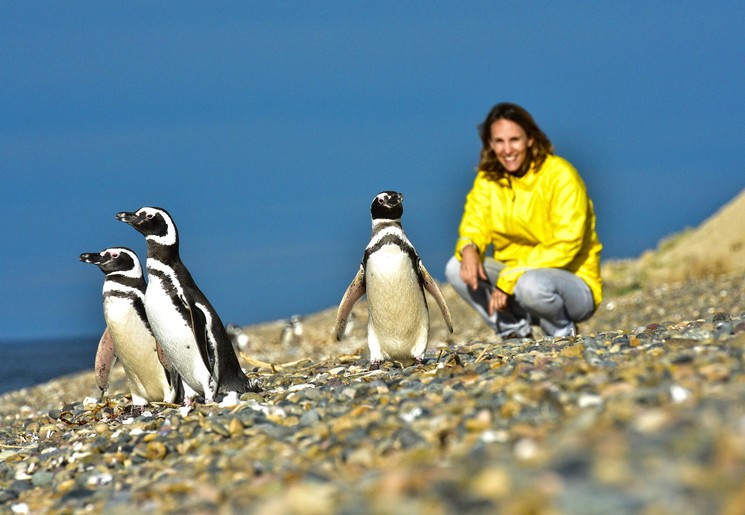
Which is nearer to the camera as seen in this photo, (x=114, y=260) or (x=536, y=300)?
(x=114, y=260)

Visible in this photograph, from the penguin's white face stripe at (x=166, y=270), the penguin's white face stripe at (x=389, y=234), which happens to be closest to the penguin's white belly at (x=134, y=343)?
the penguin's white face stripe at (x=166, y=270)

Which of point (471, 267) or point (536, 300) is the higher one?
point (471, 267)

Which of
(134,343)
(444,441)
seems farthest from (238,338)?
(444,441)

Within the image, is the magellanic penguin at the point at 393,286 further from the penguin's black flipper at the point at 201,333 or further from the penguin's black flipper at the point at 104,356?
the penguin's black flipper at the point at 104,356

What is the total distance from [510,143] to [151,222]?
10.7 feet

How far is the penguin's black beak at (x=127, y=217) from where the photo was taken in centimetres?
580

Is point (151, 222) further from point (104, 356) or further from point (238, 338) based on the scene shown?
point (238, 338)

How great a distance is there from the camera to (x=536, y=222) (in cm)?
802

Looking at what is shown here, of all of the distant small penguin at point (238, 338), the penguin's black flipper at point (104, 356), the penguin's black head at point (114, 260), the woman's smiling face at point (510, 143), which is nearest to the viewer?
the penguin's black head at point (114, 260)

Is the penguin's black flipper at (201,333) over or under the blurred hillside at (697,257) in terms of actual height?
over

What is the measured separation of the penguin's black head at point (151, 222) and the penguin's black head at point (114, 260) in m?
0.44

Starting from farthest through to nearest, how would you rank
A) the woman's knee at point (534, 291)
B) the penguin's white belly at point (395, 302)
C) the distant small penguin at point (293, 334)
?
1. the distant small penguin at point (293, 334)
2. the woman's knee at point (534, 291)
3. the penguin's white belly at point (395, 302)

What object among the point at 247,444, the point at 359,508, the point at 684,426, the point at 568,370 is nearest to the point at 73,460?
the point at 247,444

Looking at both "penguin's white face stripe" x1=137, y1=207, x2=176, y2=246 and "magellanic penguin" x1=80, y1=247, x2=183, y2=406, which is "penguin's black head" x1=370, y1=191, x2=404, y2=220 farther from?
"magellanic penguin" x1=80, y1=247, x2=183, y2=406
